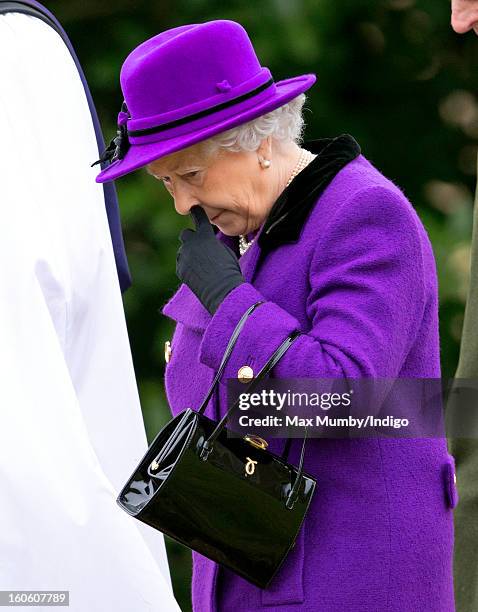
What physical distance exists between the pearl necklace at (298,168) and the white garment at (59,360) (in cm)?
32

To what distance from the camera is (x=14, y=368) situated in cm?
186

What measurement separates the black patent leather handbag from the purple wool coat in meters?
0.04

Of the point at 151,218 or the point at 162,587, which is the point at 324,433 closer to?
the point at 162,587

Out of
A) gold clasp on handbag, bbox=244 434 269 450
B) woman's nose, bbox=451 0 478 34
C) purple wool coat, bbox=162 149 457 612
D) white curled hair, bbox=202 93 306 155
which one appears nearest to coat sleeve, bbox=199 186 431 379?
purple wool coat, bbox=162 149 457 612

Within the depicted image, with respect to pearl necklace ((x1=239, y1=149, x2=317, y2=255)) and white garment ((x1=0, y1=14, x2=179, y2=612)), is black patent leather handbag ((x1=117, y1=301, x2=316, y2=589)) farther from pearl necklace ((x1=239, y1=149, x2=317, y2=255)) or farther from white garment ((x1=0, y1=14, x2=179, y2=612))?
pearl necklace ((x1=239, y1=149, x2=317, y2=255))

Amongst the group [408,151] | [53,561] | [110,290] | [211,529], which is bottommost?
[408,151]

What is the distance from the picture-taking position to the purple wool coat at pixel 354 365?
207 centimetres

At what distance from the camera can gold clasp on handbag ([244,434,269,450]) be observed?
2.09 metres

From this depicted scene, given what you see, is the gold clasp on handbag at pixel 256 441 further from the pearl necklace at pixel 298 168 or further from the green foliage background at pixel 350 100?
the green foliage background at pixel 350 100

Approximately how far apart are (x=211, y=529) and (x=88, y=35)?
6.82 feet

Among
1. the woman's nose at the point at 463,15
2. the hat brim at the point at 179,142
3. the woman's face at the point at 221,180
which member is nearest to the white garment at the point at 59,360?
the hat brim at the point at 179,142

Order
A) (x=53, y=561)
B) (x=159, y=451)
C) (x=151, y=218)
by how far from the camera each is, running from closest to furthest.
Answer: (x=53, y=561) < (x=159, y=451) < (x=151, y=218)

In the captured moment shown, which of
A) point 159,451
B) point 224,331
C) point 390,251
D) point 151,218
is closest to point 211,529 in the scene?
point 159,451

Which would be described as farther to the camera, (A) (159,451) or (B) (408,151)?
(B) (408,151)
